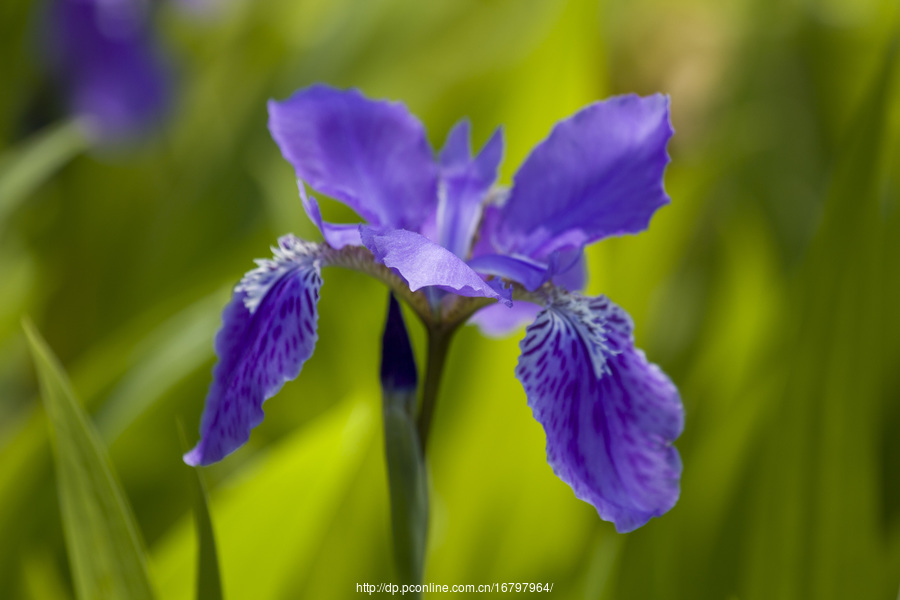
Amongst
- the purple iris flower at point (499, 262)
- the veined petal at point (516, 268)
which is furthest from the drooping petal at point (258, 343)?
the veined petal at point (516, 268)

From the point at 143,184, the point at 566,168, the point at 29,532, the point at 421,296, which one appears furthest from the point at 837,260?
the point at 143,184

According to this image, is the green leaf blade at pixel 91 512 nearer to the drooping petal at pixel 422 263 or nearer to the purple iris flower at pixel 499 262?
the purple iris flower at pixel 499 262

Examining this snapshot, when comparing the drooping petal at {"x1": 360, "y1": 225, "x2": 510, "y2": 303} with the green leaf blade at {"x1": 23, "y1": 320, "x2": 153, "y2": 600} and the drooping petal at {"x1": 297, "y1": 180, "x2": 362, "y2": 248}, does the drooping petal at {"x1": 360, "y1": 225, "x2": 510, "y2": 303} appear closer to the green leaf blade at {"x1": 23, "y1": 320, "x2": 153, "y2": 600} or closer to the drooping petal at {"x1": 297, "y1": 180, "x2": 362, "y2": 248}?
the drooping petal at {"x1": 297, "y1": 180, "x2": 362, "y2": 248}

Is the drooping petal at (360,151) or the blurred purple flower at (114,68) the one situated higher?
the blurred purple flower at (114,68)

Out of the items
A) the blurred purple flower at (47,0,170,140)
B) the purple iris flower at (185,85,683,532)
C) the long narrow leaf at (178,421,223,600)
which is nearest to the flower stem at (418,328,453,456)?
the purple iris flower at (185,85,683,532)

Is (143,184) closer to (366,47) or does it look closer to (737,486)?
(366,47)

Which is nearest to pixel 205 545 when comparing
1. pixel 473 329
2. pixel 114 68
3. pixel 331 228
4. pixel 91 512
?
pixel 91 512
